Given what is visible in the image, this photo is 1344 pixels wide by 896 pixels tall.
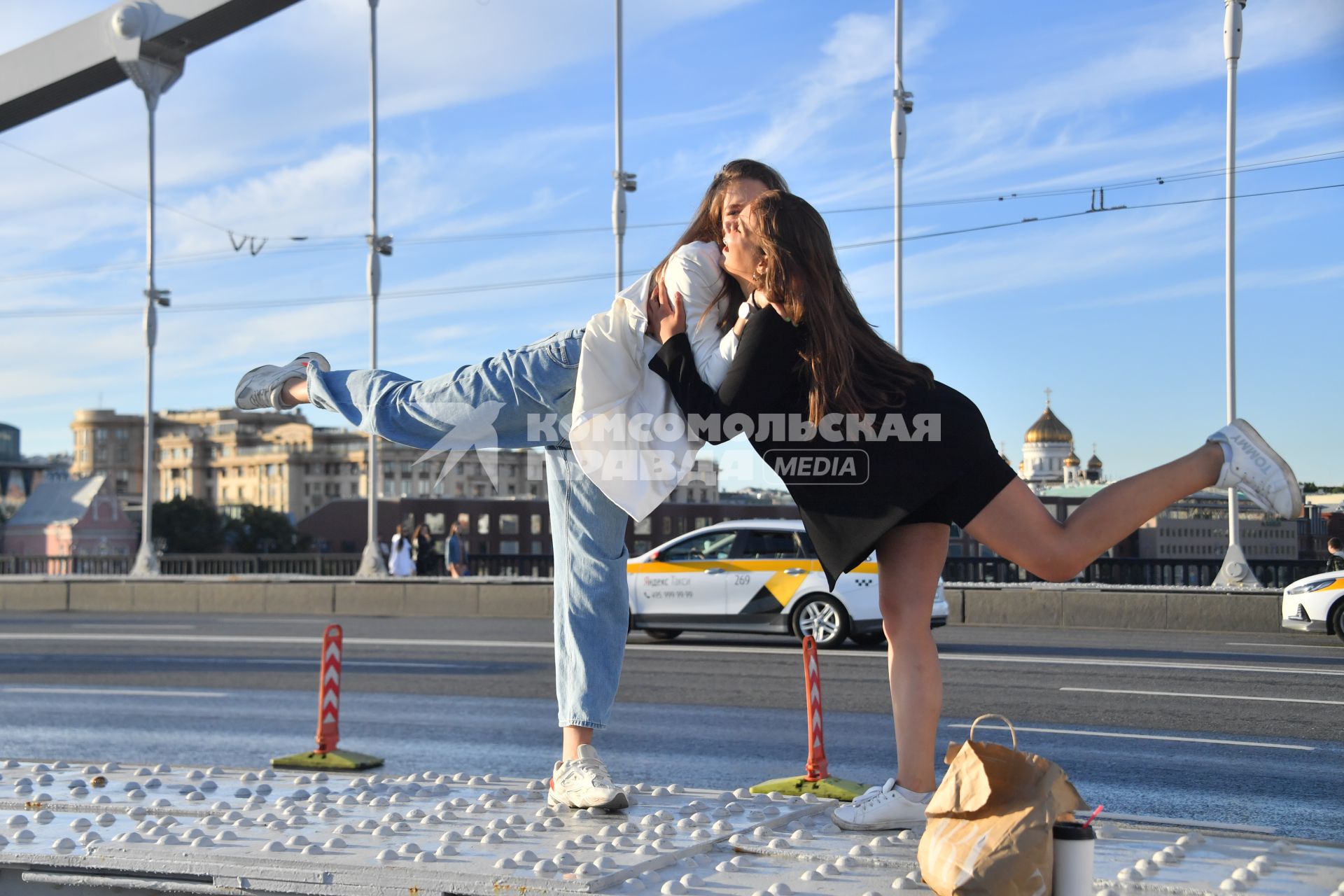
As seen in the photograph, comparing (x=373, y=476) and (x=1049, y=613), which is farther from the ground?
(x=373, y=476)

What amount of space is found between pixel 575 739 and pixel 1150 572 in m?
19.0

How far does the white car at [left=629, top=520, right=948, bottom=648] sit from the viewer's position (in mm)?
14977

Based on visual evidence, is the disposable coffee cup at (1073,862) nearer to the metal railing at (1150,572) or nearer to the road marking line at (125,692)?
the road marking line at (125,692)

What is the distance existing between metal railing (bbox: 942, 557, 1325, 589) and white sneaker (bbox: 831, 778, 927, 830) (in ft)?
57.1

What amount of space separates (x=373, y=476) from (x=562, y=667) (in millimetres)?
29324

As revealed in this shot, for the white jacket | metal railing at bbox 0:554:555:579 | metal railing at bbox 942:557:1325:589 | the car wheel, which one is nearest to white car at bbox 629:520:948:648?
the car wheel

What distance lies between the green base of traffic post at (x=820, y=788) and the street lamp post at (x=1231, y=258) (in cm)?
1737

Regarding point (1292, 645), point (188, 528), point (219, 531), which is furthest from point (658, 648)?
point (219, 531)

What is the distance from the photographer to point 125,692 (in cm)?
1124

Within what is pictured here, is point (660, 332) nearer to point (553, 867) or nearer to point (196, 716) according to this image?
point (553, 867)

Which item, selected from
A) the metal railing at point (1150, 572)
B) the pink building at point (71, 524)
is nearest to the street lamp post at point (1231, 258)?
the metal railing at point (1150, 572)

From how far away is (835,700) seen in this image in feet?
32.7

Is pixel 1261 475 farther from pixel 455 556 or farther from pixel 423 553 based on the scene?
pixel 423 553

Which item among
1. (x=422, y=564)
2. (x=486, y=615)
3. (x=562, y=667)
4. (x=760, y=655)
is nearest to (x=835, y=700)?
(x=760, y=655)
